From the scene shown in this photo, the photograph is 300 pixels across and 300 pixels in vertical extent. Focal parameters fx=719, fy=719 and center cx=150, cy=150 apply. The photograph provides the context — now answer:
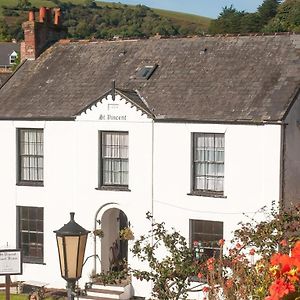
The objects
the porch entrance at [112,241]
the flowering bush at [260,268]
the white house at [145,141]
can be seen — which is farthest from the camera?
the porch entrance at [112,241]

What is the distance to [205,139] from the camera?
2334cm

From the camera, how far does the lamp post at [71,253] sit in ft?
33.2

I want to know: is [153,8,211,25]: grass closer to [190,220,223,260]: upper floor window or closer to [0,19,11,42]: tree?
[0,19,11,42]: tree

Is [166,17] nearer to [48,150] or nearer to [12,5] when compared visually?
[12,5]

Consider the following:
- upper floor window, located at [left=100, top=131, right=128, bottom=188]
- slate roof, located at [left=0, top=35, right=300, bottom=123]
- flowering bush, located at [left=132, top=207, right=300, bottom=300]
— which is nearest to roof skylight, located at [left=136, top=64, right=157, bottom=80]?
slate roof, located at [left=0, top=35, right=300, bottom=123]

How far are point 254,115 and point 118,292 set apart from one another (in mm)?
7537

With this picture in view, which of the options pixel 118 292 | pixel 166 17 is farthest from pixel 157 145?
pixel 166 17

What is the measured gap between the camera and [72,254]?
33.3ft

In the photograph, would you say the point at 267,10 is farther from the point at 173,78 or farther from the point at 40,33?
the point at 173,78

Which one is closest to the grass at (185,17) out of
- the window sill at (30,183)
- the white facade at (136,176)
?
the window sill at (30,183)

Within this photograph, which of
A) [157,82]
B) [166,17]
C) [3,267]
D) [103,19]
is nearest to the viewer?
[3,267]

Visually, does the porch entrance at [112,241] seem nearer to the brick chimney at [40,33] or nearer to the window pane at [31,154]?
the window pane at [31,154]

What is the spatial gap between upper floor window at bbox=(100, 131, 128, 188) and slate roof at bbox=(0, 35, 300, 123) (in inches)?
53.0

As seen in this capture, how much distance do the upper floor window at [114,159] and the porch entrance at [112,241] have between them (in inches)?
45.3
